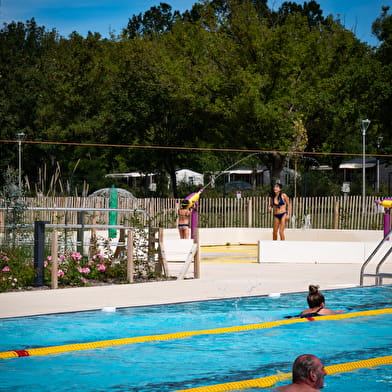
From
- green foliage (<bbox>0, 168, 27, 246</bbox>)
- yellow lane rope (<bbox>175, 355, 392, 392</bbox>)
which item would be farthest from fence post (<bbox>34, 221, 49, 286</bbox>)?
yellow lane rope (<bbox>175, 355, 392, 392</bbox>)

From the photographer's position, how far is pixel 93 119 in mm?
58250

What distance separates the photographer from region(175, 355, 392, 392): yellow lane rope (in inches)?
268

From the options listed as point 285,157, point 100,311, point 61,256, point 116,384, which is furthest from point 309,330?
point 285,157

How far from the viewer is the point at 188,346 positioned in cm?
916

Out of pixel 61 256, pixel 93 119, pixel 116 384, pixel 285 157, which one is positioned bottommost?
pixel 116 384

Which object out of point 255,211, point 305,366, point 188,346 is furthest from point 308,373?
point 255,211

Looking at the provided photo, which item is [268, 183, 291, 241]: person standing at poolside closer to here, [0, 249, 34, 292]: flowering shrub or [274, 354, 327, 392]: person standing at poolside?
[0, 249, 34, 292]: flowering shrub

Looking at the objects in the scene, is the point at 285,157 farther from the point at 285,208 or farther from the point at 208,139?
the point at 285,208

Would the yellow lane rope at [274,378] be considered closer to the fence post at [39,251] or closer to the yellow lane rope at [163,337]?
the yellow lane rope at [163,337]

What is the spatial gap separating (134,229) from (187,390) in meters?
8.48

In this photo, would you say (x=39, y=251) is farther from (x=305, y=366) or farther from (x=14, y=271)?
(x=305, y=366)

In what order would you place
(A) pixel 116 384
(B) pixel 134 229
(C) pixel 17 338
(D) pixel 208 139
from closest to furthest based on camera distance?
(A) pixel 116 384
(C) pixel 17 338
(B) pixel 134 229
(D) pixel 208 139

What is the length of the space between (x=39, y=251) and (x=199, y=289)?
2.85 m

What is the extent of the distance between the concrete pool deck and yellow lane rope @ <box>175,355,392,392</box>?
3881mm
